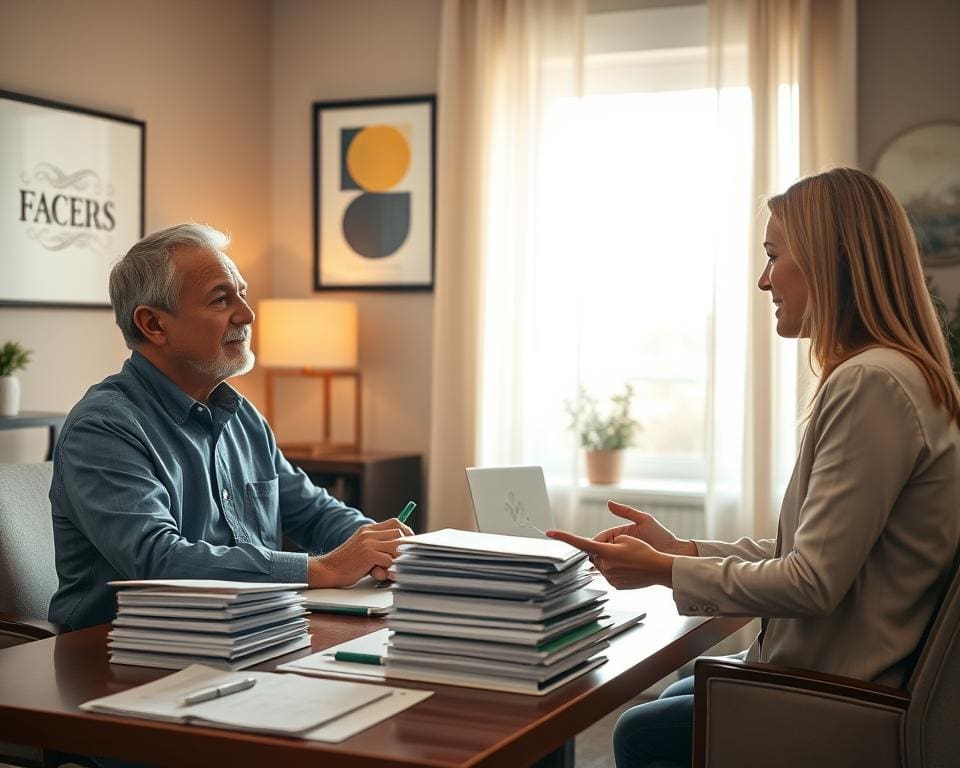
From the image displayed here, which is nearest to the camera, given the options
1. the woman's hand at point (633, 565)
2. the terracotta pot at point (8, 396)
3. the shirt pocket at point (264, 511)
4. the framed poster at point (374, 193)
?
the woman's hand at point (633, 565)

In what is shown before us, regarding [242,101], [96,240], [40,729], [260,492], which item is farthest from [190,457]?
[242,101]

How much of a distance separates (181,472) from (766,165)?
2780 mm

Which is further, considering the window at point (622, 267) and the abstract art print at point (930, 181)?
the window at point (622, 267)

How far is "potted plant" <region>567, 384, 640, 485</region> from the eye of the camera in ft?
15.3

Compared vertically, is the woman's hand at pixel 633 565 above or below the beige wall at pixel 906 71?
below

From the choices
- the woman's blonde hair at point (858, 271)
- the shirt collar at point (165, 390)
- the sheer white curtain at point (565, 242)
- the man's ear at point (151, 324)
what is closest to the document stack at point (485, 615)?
the woman's blonde hair at point (858, 271)

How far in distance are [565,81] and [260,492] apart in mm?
2716

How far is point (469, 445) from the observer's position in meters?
4.75

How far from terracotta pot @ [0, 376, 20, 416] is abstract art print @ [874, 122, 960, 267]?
2.99 metres

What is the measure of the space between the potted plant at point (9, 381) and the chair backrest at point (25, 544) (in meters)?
1.15

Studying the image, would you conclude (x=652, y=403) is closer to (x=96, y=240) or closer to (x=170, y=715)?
(x=96, y=240)

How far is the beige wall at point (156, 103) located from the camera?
4059 millimetres

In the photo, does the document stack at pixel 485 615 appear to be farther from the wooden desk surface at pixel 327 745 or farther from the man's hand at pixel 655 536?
the man's hand at pixel 655 536

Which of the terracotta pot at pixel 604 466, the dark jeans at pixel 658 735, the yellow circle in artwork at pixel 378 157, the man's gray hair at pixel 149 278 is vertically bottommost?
the dark jeans at pixel 658 735
